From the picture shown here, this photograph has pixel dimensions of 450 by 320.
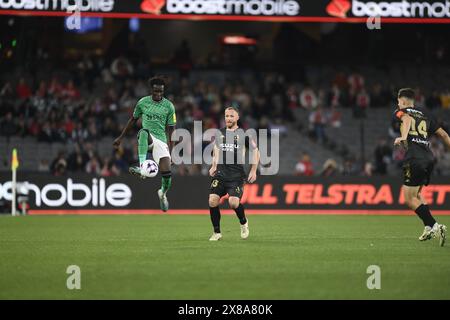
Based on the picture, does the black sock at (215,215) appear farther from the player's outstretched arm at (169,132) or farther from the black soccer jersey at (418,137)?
the black soccer jersey at (418,137)

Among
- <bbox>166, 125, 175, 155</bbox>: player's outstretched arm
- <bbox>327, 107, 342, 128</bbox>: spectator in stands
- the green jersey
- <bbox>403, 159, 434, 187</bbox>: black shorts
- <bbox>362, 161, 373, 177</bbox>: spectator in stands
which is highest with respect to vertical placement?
<bbox>327, 107, 342, 128</bbox>: spectator in stands

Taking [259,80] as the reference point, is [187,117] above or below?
below

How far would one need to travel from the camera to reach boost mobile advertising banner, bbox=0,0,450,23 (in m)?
21.4

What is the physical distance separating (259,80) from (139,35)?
21.2 ft

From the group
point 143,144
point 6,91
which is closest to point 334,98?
point 6,91

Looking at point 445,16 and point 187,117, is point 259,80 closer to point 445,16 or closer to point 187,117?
point 187,117

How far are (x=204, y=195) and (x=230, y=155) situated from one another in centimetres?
1173

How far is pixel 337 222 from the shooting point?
21750mm

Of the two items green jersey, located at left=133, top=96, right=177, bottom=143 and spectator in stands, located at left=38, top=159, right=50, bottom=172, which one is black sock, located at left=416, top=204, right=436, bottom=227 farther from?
spectator in stands, located at left=38, top=159, right=50, bottom=172

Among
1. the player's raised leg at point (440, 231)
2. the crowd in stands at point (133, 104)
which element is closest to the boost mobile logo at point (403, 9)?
the crowd in stands at point (133, 104)

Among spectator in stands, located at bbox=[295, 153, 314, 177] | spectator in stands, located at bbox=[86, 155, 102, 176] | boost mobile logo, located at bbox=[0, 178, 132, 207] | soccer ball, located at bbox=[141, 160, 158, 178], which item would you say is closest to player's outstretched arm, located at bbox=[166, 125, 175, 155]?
soccer ball, located at bbox=[141, 160, 158, 178]

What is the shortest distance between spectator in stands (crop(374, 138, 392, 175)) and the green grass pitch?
415 inches

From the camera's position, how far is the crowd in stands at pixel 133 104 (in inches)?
1164

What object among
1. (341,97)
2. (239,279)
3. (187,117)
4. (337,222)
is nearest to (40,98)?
(187,117)
